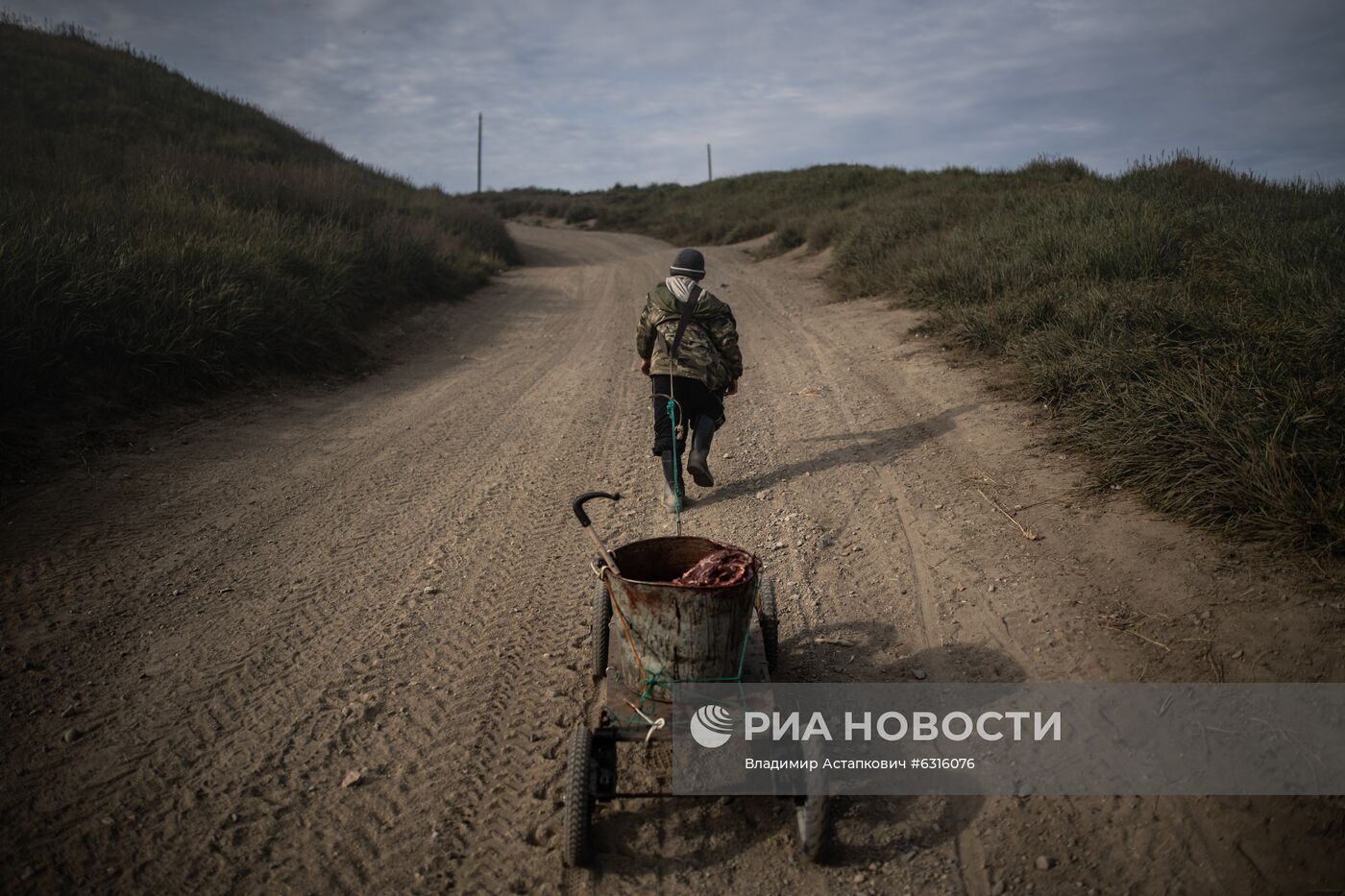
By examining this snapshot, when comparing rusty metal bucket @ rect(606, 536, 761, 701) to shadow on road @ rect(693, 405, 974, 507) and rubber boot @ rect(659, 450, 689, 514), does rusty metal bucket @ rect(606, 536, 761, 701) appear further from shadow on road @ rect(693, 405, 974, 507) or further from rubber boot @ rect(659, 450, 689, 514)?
shadow on road @ rect(693, 405, 974, 507)

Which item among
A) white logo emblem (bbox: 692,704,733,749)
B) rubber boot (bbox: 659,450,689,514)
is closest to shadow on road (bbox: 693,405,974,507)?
rubber boot (bbox: 659,450,689,514)

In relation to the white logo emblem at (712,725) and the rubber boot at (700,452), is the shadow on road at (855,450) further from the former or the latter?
the white logo emblem at (712,725)

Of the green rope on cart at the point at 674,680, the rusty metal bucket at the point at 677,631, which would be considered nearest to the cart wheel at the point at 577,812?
the green rope on cart at the point at 674,680

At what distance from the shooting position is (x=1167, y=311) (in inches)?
248

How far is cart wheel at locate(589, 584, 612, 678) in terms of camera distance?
3.56 meters

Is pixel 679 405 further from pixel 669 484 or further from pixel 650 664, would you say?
pixel 650 664

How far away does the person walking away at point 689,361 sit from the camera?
17.6ft

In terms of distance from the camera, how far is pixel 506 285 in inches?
648

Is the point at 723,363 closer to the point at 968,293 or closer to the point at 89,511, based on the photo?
the point at 89,511

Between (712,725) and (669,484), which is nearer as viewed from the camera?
(712,725)

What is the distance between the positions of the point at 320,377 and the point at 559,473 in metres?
4.42

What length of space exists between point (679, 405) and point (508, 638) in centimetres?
239

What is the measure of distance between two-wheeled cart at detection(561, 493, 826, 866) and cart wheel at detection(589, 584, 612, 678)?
0.45ft

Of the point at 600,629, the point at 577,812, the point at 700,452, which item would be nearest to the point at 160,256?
the point at 700,452
